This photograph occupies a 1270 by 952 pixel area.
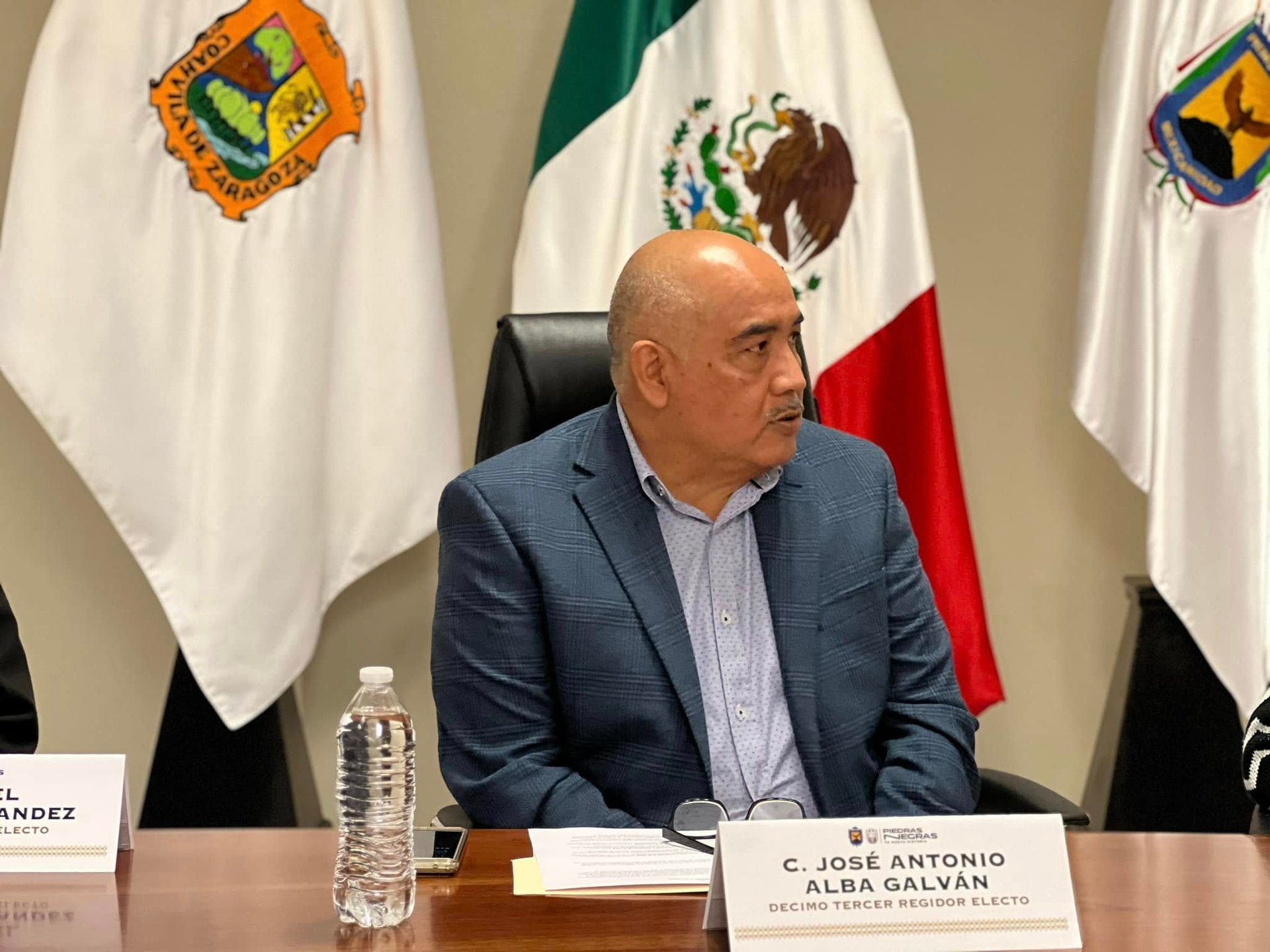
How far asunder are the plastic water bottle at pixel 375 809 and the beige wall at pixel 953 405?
80.8 inches

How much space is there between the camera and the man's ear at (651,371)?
2045 mm

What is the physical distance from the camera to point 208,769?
3088mm

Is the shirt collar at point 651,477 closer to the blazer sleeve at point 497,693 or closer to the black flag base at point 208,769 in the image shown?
the blazer sleeve at point 497,693

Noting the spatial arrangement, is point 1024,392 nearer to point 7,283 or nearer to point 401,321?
point 401,321

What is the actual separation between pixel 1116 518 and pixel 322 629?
1.84m

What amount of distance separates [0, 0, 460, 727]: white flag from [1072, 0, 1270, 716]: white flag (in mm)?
1416

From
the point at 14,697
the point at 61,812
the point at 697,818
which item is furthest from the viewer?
the point at 14,697

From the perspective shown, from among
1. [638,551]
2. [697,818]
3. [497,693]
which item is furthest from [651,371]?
[697,818]

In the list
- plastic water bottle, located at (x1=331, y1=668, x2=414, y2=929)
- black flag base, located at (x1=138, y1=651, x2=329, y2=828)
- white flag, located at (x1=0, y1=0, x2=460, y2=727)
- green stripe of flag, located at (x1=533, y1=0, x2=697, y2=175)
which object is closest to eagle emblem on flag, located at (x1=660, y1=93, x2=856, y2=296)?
green stripe of flag, located at (x1=533, y1=0, x2=697, y2=175)

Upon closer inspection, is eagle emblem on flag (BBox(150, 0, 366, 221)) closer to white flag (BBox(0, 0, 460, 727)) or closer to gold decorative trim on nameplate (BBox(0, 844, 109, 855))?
white flag (BBox(0, 0, 460, 727))

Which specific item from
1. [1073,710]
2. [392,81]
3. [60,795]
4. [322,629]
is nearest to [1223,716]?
[1073,710]

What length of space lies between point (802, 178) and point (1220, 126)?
870 millimetres

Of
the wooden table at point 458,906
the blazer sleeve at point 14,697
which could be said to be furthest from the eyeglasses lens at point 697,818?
the blazer sleeve at point 14,697

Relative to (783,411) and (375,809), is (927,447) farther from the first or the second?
(375,809)
